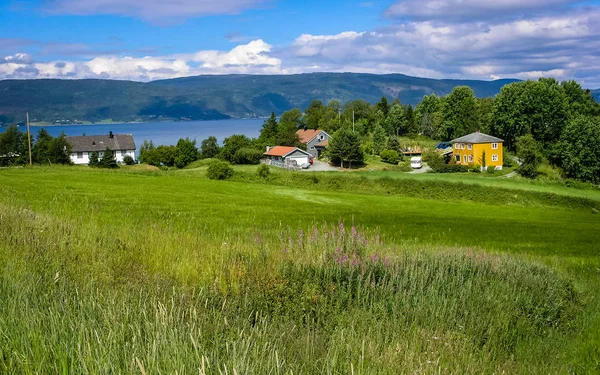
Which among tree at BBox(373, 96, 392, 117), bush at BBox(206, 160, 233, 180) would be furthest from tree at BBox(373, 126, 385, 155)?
bush at BBox(206, 160, 233, 180)

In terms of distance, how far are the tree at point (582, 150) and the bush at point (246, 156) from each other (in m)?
47.8

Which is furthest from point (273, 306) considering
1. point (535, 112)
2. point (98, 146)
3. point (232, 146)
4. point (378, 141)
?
point (98, 146)

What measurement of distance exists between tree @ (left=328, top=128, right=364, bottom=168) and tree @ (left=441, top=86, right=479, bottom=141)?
2962 cm

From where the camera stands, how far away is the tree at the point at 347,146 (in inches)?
3238

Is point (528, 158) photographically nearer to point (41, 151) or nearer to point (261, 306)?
point (41, 151)

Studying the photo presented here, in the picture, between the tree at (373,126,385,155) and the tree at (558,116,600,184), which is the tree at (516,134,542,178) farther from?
the tree at (373,126,385,155)

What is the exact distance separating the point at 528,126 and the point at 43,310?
92.9m

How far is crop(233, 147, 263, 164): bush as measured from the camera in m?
91.2

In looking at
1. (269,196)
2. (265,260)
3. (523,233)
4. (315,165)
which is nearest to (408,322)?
(265,260)

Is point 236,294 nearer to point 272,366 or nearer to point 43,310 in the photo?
point 43,310

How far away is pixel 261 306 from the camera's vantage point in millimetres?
6691

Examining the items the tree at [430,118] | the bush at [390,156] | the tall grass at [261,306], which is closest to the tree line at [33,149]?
the bush at [390,156]

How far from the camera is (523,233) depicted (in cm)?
2189

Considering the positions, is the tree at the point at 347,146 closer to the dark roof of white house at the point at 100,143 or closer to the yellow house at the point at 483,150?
the yellow house at the point at 483,150
